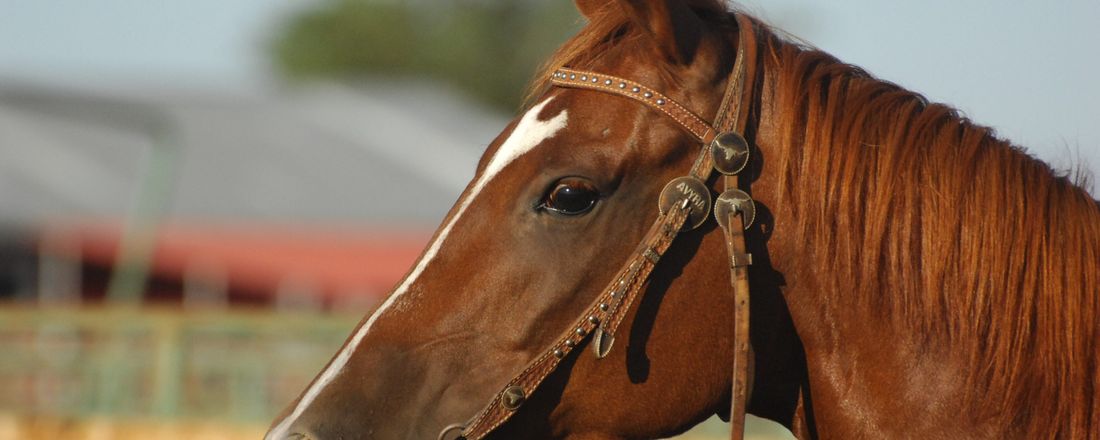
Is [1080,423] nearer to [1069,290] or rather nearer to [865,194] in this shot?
[1069,290]

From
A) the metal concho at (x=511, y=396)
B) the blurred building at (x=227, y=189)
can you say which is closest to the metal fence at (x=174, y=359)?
the blurred building at (x=227, y=189)

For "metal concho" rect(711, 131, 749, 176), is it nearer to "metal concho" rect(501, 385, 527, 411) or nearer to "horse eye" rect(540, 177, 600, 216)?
"horse eye" rect(540, 177, 600, 216)

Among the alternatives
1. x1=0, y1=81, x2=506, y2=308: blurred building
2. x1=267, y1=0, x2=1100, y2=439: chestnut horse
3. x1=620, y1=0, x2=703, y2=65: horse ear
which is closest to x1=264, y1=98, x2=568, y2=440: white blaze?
x1=267, y1=0, x2=1100, y2=439: chestnut horse

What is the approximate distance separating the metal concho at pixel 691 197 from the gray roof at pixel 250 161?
20.8 m

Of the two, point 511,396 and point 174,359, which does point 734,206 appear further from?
point 174,359

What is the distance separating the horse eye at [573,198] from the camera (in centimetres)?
233

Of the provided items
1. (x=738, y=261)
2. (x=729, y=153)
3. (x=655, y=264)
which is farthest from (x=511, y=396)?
(x=729, y=153)

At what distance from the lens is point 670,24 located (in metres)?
2.36

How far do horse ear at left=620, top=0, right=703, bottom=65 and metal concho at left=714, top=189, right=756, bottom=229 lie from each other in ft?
0.94

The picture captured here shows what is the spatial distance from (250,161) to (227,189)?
1.44 meters

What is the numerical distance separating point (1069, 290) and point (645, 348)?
781mm

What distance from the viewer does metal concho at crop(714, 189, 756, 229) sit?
2309mm

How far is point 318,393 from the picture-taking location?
2.29 m

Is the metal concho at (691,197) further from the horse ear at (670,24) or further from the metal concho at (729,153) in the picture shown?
the horse ear at (670,24)
